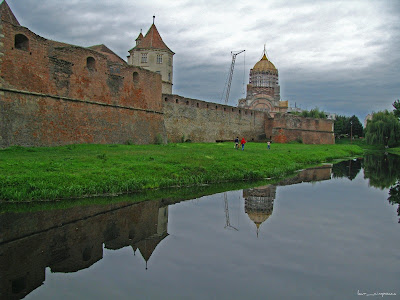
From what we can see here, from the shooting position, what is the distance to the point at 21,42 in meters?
13.1

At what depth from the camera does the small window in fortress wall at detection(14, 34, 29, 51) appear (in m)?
13.0

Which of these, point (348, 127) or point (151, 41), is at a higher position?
point (151, 41)

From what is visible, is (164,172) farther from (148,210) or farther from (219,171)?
(148,210)

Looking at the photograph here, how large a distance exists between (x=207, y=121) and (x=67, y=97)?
547 inches

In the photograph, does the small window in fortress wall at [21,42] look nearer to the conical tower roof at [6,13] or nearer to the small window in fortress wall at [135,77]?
the small window in fortress wall at [135,77]

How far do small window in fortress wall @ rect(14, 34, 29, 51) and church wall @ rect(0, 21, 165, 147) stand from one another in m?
0.12

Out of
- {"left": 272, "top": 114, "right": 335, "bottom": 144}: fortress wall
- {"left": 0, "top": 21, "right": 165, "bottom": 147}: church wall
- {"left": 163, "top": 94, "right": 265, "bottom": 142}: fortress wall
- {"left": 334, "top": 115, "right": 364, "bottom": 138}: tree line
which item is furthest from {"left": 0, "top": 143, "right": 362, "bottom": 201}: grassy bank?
{"left": 334, "top": 115, "right": 364, "bottom": 138}: tree line

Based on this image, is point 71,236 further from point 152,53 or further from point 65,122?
point 152,53

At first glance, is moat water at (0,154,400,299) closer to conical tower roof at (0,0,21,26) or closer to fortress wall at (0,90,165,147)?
fortress wall at (0,90,165,147)

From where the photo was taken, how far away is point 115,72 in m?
17.9

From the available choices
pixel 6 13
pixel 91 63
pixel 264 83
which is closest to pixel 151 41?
pixel 6 13

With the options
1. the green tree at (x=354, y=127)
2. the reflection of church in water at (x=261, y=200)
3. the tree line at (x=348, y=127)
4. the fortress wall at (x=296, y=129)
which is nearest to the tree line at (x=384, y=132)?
the fortress wall at (x=296, y=129)

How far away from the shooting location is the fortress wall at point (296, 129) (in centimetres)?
3469

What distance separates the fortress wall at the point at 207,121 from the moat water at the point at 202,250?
15707 mm
